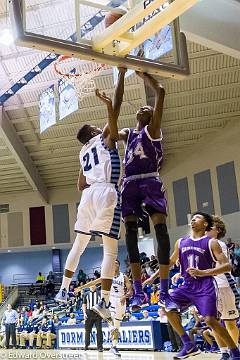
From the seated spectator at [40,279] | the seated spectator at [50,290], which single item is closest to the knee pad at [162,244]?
the seated spectator at [50,290]

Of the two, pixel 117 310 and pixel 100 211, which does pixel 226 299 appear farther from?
pixel 117 310

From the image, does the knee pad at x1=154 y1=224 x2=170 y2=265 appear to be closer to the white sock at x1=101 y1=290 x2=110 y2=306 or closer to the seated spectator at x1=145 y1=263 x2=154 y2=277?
the white sock at x1=101 y1=290 x2=110 y2=306

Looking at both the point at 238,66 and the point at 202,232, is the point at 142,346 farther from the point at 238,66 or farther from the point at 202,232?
the point at 238,66

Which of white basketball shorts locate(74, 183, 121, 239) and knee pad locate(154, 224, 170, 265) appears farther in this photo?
white basketball shorts locate(74, 183, 121, 239)

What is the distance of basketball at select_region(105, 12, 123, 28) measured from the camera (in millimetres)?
4941

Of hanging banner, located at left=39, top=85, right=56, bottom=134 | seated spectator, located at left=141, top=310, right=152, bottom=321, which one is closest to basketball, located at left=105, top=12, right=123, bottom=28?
seated spectator, located at left=141, top=310, right=152, bottom=321

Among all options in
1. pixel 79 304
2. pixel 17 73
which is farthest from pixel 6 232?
pixel 17 73

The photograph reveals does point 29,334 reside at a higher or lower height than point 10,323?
lower

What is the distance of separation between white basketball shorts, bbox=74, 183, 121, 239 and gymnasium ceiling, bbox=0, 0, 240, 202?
1206 centimetres

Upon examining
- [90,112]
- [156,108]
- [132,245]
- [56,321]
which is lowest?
[56,321]

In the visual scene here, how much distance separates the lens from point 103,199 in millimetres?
5336

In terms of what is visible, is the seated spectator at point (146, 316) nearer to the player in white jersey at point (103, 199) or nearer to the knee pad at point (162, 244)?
the player in white jersey at point (103, 199)

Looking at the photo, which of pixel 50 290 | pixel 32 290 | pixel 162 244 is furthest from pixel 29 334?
pixel 162 244

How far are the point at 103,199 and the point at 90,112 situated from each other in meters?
17.3
